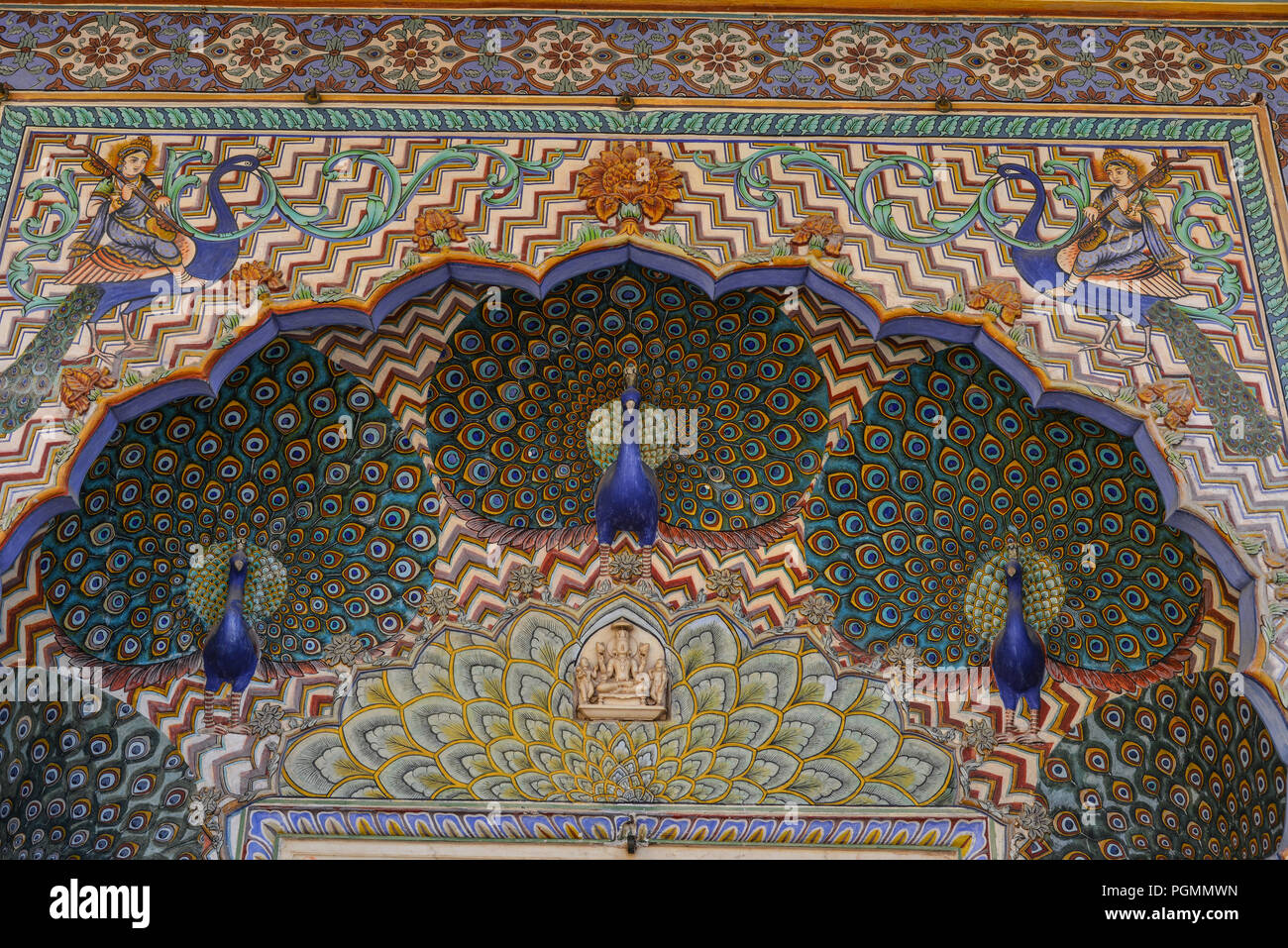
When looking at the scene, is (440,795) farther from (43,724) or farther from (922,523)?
(922,523)

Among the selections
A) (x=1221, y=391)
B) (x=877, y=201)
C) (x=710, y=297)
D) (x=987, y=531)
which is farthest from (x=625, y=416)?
(x=1221, y=391)

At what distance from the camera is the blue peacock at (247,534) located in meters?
6.68

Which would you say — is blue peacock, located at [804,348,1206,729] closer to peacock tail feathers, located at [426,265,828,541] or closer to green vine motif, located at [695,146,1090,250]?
peacock tail feathers, located at [426,265,828,541]

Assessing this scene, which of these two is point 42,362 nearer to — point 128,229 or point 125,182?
point 128,229

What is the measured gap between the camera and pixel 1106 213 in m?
6.64

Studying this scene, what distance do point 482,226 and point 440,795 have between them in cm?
226

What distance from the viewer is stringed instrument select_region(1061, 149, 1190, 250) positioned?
21.6 feet

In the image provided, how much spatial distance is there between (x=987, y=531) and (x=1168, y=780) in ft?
3.79

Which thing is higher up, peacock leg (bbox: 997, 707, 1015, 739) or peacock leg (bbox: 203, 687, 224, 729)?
peacock leg (bbox: 203, 687, 224, 729)

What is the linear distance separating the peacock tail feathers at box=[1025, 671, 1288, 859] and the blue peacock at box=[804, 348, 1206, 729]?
0.17 metres

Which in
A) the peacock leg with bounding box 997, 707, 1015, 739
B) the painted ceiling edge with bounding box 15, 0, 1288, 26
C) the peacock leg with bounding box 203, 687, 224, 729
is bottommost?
the peacock leg with bounding box 997, 707, 1015, 739

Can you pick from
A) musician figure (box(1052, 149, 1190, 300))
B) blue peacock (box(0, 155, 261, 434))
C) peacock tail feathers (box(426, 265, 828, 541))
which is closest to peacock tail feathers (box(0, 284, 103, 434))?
blue peacock (box(0, 155, 261, 434))

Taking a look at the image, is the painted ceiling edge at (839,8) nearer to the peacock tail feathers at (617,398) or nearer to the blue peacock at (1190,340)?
the blue peacock at (1190,340)

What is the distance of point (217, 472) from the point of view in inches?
270
